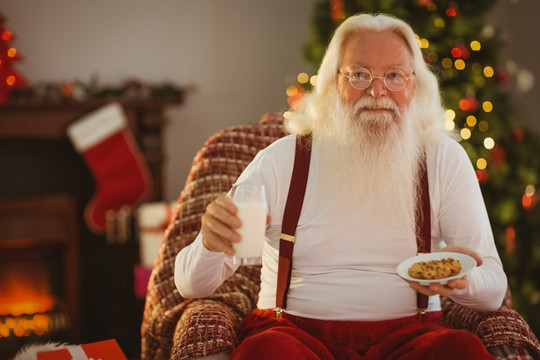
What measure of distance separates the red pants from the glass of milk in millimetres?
201

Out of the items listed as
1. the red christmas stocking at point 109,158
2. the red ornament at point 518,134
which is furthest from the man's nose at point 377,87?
the red christmas stocking at point 109,158

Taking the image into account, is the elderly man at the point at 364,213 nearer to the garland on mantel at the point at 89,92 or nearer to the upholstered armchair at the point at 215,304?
the upholstered armchair at the point at 215,304

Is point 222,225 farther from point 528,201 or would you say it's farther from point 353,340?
point 528,201

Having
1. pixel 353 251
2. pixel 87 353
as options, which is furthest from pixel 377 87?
pixel 87 353

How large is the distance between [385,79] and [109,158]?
253 cm

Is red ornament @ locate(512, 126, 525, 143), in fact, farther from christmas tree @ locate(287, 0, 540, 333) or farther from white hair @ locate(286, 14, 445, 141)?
white hair @ locate(286, 14, 445, 141)

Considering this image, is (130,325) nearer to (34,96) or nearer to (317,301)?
(34,96)

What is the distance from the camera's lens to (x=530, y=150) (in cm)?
345

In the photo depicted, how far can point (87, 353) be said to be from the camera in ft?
5.19

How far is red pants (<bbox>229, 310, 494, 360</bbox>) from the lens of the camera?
1368mm

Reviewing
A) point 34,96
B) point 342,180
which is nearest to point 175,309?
point 342,180

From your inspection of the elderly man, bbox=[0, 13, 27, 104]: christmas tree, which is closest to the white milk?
the elderly man

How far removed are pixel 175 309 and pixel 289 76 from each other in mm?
→ 2904

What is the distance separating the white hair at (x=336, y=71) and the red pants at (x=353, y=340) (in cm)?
61
